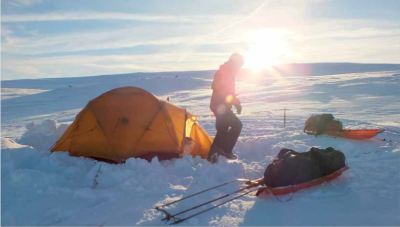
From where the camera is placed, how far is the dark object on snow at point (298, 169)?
388 cm

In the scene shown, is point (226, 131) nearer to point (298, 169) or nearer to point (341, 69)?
point (298, 169)

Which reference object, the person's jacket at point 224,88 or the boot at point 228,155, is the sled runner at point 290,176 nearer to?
the boot at point 228,155

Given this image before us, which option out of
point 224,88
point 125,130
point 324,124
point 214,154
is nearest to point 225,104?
point 224,88

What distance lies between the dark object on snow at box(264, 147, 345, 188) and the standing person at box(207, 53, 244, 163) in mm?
1478

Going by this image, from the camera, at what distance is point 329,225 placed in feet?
10.2

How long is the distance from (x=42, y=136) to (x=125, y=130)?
2.21 metres

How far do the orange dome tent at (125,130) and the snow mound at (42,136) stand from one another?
833mm

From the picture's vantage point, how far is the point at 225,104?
554cm

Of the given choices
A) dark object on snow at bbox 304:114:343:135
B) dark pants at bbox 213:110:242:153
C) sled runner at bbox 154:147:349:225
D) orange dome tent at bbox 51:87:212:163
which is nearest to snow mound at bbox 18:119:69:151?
orange dome tent at bbox 51:87:212:163

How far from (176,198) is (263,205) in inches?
41.1

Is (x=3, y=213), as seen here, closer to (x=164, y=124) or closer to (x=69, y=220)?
(x=69, y=220)

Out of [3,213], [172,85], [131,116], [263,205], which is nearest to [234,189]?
[263,205]

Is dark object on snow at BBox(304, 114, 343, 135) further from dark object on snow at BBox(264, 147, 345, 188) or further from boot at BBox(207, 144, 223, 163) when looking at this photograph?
dark object on snow at BBox(264, 147, 345, 188)

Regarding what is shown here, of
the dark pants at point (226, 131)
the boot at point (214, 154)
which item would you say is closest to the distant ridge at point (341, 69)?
the dark pants at point (226, 131)
